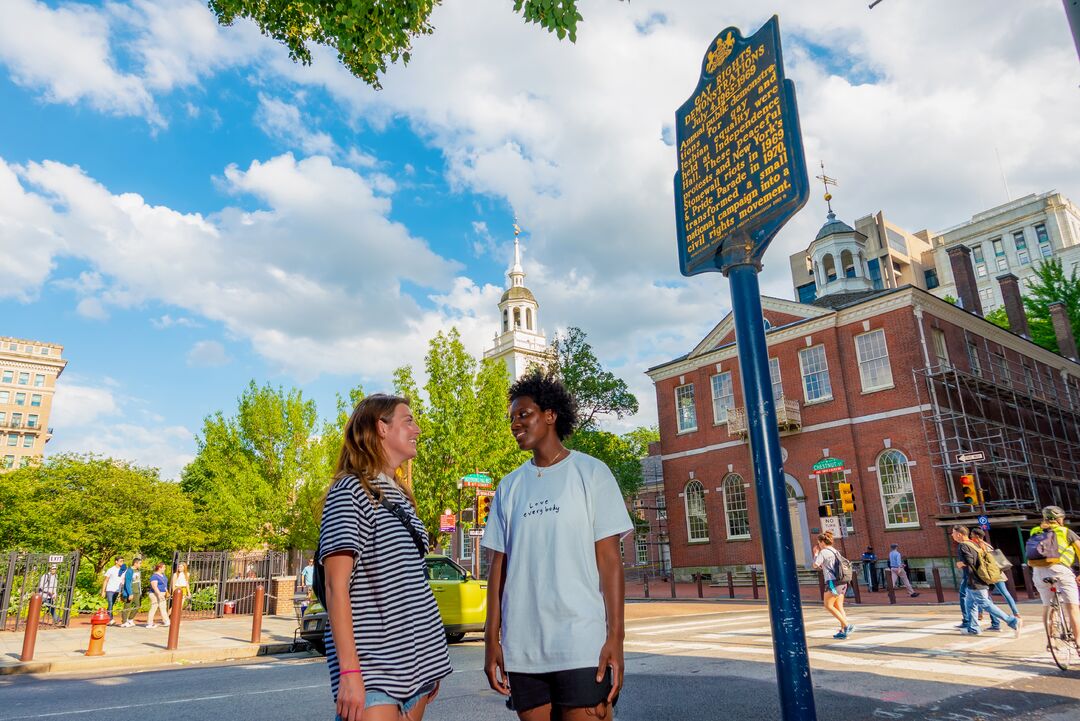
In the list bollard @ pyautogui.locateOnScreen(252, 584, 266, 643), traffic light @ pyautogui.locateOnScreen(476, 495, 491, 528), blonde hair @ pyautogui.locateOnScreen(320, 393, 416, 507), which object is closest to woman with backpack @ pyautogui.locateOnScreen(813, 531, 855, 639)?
traffic light @ pyautogui.locateOnScreen(476, 495, 491, 528)

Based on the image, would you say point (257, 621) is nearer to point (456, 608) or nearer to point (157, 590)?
point (456, 608)

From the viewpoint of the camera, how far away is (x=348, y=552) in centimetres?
259

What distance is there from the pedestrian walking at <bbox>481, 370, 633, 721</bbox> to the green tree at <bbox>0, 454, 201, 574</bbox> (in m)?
30.3

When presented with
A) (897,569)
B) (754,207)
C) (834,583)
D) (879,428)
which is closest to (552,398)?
(754,207)

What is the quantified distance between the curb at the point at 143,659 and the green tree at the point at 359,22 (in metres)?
10.5

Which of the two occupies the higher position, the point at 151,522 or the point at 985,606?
the point at 151,522

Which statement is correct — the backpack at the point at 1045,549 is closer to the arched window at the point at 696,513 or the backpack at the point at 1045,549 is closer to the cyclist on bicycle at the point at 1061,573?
the cyclist on bicycle at the point at 1061,573

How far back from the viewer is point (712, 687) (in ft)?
23.8

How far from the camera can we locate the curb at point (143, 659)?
1136 cm

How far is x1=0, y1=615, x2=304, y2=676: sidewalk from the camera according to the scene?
1174cm

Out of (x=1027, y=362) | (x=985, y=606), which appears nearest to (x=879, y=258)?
(x=1027, y=362)

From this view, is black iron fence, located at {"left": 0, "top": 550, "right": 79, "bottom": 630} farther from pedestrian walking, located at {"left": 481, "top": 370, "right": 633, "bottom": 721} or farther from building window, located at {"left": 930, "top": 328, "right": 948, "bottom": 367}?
building window, located at {"left": 930, "top": 328, "right": 948, "bottom": 367}

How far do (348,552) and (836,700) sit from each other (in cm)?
568

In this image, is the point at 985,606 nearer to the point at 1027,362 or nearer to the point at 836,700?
the point at 836,700
